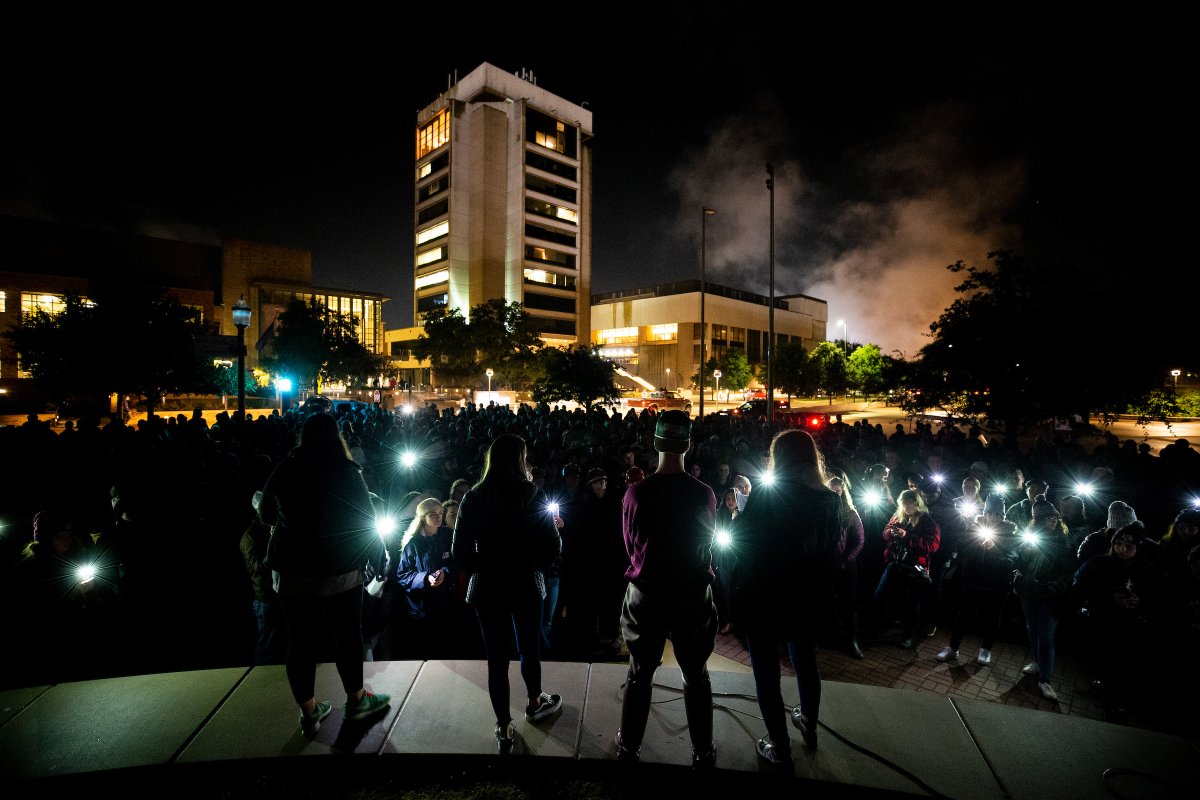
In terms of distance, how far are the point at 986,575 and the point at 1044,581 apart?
58 cm

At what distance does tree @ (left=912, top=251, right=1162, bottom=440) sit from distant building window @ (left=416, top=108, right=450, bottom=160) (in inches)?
3073

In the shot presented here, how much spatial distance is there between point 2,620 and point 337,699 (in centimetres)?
265

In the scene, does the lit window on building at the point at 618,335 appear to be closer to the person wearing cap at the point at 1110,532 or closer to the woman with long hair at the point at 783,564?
the person wearing cap at the point at 1110,532

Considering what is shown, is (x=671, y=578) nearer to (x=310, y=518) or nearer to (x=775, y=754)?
(x=775, y=754)

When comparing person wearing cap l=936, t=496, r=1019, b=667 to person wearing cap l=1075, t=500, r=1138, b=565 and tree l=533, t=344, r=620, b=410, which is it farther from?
tree l=533, t=344, r=620, b=410

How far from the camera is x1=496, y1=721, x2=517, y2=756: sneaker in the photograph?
3.26m

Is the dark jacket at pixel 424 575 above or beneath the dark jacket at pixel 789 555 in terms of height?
beneath

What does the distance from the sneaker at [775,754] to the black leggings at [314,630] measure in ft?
8.32

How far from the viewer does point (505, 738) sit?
327 centimetres

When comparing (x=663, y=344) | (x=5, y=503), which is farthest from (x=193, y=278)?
(x=5, y=503)

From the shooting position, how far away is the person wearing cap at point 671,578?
282 cm

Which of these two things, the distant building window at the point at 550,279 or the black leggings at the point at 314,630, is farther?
the distant building window at the point at 550,279

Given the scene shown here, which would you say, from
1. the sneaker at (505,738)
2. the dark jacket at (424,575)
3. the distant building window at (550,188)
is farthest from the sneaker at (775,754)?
the distant building window at (550,188)

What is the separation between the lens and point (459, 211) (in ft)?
247
